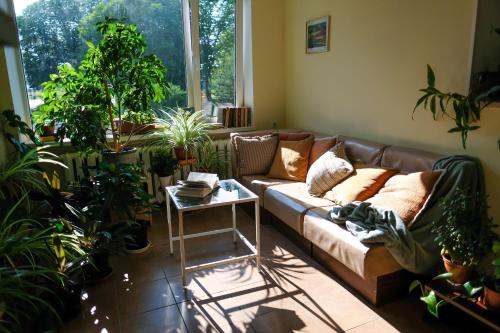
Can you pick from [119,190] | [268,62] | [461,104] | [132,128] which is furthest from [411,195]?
[132,128]

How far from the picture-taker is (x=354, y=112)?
3449 millimetres

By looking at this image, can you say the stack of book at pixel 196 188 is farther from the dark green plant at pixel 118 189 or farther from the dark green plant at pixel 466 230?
the dark green plant at pixel 466 230

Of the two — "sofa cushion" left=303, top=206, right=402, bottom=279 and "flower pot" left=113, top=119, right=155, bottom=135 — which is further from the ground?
"flower pot" left=113, top=119, right=155, bottom=135

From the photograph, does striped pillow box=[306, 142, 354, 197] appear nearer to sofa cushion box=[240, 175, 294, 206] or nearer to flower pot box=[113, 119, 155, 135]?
sofa cushion box=[240, 175, 294, 206]

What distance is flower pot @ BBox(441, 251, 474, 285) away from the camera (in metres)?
2.03

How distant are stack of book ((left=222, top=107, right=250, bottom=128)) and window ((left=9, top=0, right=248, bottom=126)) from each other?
12cm

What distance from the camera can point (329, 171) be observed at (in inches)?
120

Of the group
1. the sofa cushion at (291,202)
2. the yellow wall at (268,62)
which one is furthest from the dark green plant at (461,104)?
the yellow wall at (268,62)

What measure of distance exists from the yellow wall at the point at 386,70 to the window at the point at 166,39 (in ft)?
2.72

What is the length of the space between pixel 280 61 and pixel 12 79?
2.85m

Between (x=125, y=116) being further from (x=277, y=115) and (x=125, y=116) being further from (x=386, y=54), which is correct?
(x=386, y=54)

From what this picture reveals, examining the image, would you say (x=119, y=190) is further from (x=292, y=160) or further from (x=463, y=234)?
(x=463, y=234)

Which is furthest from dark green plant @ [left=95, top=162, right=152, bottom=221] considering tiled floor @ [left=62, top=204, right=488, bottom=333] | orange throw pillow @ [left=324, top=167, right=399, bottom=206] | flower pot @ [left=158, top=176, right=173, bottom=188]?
orange throw pillow @ [left=324, top=167, right=399, bottom=206]

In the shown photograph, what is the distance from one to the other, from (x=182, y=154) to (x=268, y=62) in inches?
62.3
